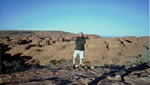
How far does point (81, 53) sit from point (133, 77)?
→ 291 centimetres

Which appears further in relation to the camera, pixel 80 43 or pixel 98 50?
pixel 98 50

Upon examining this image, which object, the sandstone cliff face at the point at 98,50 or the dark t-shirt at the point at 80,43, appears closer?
the dark t-shirt at the point at 80,43

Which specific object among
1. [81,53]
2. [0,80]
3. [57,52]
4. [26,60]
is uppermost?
[81,53]

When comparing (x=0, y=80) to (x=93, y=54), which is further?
(x=93, y=54)

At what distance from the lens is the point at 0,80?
4090mm

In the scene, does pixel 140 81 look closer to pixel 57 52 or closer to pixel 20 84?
pixel 20 84

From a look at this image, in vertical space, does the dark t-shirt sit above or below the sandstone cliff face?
above

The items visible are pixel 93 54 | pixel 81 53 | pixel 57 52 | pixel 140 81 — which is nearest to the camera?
pixel 140 81

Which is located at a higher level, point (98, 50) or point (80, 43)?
point (80, 43)

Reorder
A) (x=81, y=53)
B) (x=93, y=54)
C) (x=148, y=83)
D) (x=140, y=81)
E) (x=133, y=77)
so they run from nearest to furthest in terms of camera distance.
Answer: (x=148, y=83), (x=140, y=81), (x=133, y=77), (x=81, y=53), (x=93, y=54)

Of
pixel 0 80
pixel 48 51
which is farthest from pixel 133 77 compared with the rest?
pixel 48 51

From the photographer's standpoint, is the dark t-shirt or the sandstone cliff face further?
the sandstone cliff face

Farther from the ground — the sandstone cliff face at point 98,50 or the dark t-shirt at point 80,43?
the dark t-shirt at point 80,43

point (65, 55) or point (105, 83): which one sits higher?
point (105, 83)
